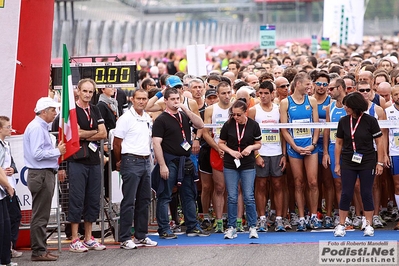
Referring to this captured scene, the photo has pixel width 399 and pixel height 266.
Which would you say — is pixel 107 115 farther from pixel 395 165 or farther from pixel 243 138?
pixel 395 165

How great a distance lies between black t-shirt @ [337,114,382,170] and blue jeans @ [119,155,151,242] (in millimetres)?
2426

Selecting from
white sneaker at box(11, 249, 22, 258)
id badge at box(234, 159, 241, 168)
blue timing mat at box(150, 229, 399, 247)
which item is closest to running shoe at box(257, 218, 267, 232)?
blue timing mat at box(150, 229, 399, 247)

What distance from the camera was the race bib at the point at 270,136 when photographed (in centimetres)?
1249

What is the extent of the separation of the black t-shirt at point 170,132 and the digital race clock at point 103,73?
6.70 feet

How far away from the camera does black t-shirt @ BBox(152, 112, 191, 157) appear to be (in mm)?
11820

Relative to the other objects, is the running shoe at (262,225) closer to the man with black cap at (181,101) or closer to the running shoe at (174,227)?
the running shoe at (174,227)

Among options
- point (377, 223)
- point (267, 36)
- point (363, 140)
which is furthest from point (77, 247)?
point (267, 36)

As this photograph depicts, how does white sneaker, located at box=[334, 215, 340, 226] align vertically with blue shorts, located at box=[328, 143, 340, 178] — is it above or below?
below

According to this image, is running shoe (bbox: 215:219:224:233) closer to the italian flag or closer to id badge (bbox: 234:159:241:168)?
id badge (bbox: 234:159:241:168)

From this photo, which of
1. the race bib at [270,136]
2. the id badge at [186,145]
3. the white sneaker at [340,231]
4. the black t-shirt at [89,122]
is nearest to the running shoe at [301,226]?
the white sneaker at [340,231]

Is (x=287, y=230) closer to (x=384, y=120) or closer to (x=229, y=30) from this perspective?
(x=384, y=120)

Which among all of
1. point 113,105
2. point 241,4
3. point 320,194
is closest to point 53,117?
point 113,105

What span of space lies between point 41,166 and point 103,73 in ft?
10.8

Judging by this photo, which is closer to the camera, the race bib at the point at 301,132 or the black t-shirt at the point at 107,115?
the race bib at the point at 301,132
